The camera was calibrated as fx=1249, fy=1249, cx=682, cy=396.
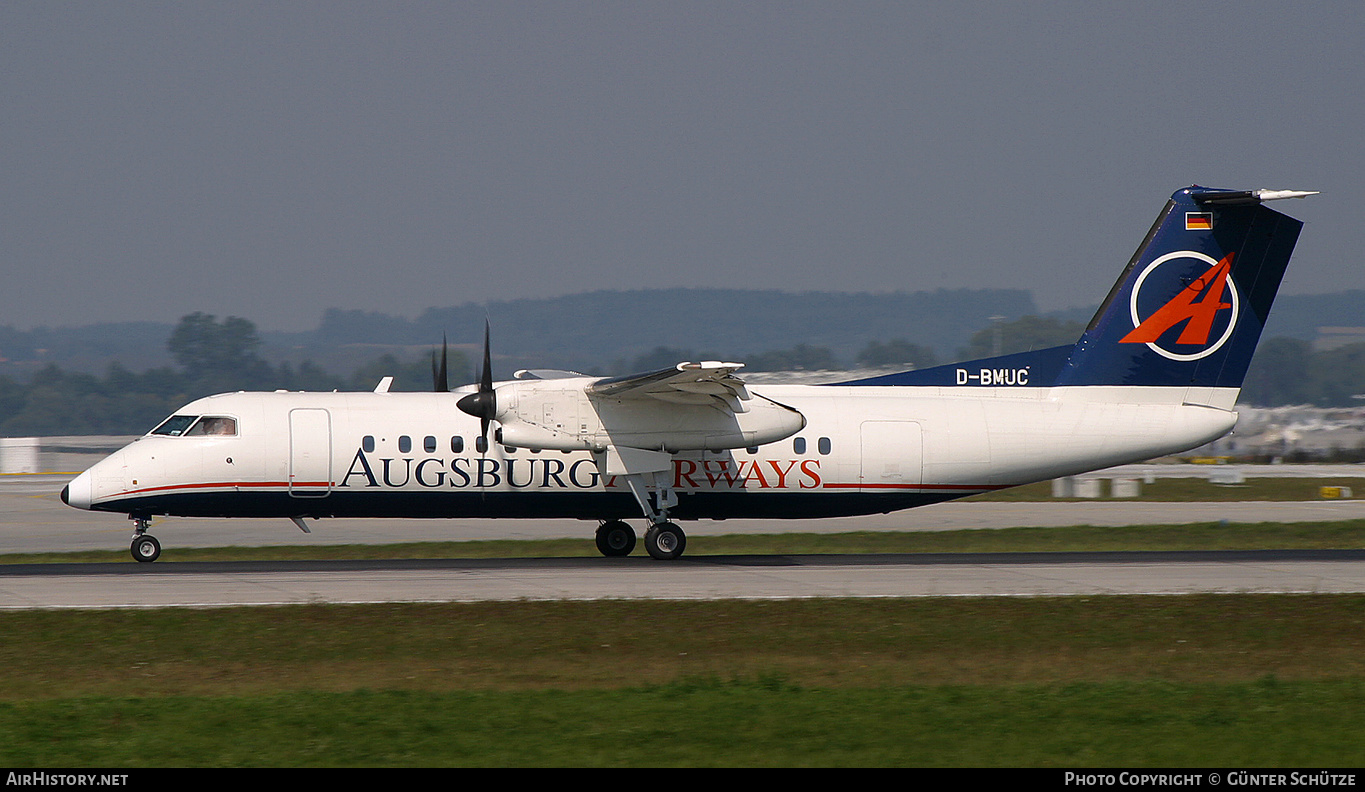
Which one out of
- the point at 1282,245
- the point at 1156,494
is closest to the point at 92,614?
the point at 1282,245

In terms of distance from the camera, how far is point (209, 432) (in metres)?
21.0

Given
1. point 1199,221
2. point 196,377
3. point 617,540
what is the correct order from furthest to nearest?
point 196,377 < point 617,540 < point 1199,221

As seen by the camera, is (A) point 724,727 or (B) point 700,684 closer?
(A) point 724,727

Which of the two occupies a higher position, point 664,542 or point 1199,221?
point 1199,221

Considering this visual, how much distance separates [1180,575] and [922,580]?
4.05m

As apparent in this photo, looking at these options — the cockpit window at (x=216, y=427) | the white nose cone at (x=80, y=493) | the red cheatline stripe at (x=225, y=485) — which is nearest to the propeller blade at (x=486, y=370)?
the red cheatline stripe at (x=225, y=485)

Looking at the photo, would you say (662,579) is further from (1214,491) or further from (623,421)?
(1214,491)

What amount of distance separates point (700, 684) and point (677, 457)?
32.4 feet

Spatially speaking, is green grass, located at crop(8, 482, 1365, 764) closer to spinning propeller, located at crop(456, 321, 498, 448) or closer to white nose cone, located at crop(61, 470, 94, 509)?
spinning propeller, located at crop(456, 321, 498, 448)

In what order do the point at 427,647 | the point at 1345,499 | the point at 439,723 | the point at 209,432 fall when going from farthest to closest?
the point at 1345,499 → the point at 209,432 → the point at 427,647 → the point at 439,723

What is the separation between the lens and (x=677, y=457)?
21578mm

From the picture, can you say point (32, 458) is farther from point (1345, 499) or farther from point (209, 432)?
point (1345, 499)

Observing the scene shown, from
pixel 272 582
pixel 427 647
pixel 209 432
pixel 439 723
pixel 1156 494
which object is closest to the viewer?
pixel 439 723

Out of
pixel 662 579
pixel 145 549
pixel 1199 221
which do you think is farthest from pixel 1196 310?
pixel 145 549
